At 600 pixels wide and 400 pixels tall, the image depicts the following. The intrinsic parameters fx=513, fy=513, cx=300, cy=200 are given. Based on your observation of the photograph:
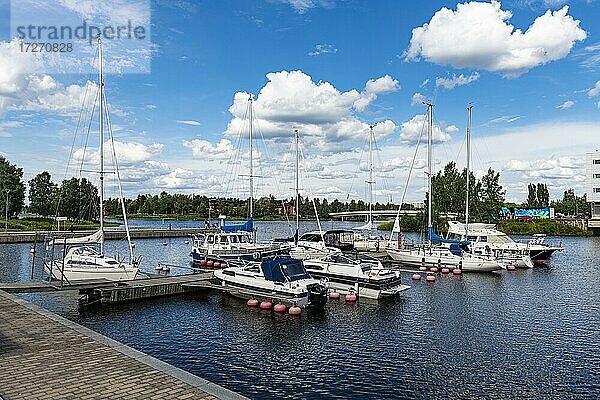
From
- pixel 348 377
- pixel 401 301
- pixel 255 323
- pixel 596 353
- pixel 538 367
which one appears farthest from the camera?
pixel 401 301

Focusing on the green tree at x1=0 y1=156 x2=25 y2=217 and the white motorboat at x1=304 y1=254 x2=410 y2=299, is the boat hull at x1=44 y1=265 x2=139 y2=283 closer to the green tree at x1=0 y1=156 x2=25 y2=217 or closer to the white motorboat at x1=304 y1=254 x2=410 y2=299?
the white motorboat at x1=304 y1=254 x2=410 y2=299

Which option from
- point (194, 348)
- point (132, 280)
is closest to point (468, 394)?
point (194, 348)

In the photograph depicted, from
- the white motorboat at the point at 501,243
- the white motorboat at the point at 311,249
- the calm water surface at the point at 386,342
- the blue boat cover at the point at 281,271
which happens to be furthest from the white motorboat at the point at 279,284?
the white motorboat at the point at 501,243

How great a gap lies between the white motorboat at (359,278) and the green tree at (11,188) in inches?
3675

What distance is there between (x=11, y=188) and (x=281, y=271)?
99.9m

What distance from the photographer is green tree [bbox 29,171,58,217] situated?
Answer: 120312mm

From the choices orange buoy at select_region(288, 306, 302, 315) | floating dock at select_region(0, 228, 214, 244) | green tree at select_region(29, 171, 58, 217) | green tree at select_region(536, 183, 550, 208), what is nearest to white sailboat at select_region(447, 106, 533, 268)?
orange buoy at select_region(288, 306, 302, 315)

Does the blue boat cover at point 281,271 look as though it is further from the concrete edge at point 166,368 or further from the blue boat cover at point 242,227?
the blue boat cover at point 242,227

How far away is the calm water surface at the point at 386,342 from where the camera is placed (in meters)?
16.9

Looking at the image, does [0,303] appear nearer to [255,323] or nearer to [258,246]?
[255,323]

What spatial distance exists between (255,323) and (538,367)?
1274cm

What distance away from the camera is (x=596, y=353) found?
67.8ft

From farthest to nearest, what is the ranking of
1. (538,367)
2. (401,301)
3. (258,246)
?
(258,246) < (401,301) < (538,367)

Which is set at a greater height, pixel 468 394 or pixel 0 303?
pixel 0 303
